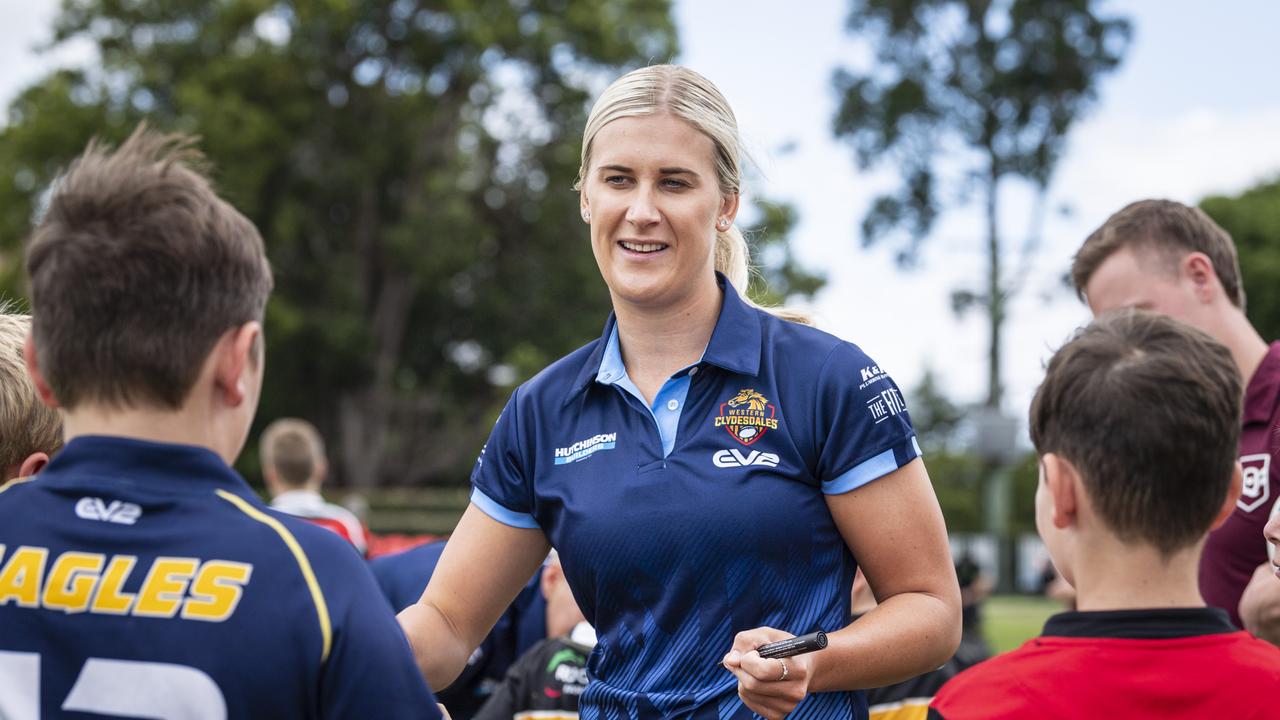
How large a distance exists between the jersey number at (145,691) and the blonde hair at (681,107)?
1.53m

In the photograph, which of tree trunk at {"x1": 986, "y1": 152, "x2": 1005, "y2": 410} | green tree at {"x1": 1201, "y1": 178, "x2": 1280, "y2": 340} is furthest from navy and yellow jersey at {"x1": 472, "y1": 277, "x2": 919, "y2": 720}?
green tree at {"x1": 1201, "y1": 178, "x2": 1280, "y2": 340}

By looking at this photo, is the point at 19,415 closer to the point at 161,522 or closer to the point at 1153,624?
the point at 161,522

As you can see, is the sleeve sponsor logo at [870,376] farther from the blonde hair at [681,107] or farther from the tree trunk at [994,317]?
the tree trunk at [994,317]

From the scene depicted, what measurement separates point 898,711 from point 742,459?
250 centimetres

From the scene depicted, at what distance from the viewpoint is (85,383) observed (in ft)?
6.72

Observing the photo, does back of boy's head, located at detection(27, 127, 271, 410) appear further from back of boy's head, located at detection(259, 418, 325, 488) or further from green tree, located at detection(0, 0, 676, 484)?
green tree, located at detection(0, 0, 676, 484)

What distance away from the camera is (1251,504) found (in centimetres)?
386

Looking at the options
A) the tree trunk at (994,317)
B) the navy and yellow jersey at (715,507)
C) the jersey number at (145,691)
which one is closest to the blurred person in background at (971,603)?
the navy and yellow jersey at (715,507)

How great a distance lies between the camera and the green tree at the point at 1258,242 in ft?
155

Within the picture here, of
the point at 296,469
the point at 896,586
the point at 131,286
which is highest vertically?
the point at 131,286

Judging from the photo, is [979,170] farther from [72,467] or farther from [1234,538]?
[72,467]

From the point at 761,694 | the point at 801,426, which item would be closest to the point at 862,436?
the point at 801,426

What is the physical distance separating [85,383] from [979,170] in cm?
3751

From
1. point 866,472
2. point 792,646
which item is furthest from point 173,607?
point 866,472
